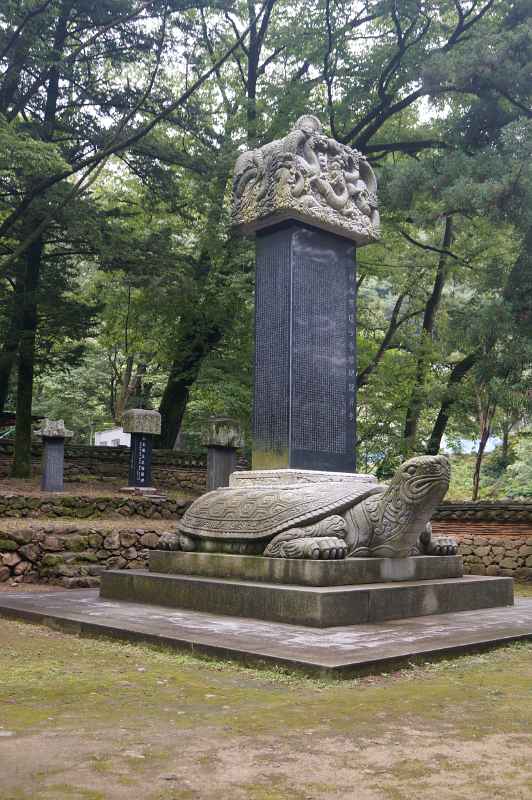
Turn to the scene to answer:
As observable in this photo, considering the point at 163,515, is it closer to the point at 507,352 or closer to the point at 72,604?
the point at 507,352

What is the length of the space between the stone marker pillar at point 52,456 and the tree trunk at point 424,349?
6.83 m

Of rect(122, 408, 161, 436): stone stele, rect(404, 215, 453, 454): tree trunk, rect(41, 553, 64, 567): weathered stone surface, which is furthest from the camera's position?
rect(404, 215, 453, 454): tree trunk

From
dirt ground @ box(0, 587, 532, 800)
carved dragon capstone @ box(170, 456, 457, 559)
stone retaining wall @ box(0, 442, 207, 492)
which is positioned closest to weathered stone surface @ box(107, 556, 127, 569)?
carved dragon capstone @ box(170, 456, 457, 559)

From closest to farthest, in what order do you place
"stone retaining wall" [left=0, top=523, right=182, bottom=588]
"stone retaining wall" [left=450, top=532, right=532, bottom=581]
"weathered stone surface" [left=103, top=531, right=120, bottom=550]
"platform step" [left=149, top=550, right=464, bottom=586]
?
"platform step" [left=149, top=550, right=464, bottom=586] < "stone retaining wall" [left=0, top=523, right=182, bottom=588] < "weathered stone surface" [left=103, top=531, right=120, bottom=550] < "stone retaining wall" [left=450, top=532, right=532, bottom=581]

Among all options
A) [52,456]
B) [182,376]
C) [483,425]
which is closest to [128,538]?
[52,456]

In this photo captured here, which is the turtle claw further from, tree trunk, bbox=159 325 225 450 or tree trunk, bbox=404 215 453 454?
tree trunk, bbox=404 215 453 454

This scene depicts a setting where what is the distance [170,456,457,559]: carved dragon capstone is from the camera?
6.23m

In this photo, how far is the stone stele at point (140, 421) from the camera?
49.4 feet

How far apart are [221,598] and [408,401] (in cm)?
1124

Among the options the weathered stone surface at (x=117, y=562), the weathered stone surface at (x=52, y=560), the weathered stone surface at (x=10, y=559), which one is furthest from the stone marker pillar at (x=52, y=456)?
the weathered stone surface at (x=52, y=560)

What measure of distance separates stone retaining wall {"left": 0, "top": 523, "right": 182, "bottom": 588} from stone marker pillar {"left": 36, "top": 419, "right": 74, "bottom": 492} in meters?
3.48

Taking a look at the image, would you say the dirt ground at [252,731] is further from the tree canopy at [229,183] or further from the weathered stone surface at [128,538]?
the tree canopy at [229,183]

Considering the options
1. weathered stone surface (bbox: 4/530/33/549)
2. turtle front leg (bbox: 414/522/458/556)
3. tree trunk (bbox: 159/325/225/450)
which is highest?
tree trunk (bbox: 159/325/225/450)

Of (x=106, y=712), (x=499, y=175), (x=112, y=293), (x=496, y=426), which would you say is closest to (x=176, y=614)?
(x=106, y=712)
